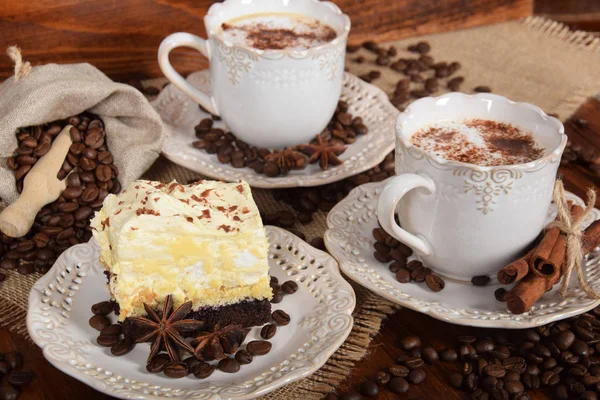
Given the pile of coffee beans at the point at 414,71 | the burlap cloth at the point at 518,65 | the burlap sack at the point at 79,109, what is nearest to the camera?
the burlap sack at the point at 79,109

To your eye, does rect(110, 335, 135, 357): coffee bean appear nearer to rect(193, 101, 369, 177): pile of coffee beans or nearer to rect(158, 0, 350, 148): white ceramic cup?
rect(193, 101, 369, 177): pile of coffee beans

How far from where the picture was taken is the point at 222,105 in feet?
8.07

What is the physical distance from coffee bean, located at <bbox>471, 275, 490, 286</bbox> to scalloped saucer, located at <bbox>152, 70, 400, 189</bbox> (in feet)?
1.79

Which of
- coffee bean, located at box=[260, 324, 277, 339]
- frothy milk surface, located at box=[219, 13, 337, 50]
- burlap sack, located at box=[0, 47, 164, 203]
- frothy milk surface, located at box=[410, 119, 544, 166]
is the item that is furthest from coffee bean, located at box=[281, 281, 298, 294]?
frothy milk surface, located at box=[219, 13, 337, 50]

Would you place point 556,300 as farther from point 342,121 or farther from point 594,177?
point 342,121

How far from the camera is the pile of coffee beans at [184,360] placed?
5.45ft

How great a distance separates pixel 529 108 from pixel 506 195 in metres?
0.33

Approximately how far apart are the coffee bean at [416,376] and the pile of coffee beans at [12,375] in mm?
840

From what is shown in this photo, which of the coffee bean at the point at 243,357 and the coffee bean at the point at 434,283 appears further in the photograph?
the coffee bean at the point at 434,283

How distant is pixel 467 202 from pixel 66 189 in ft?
3.69

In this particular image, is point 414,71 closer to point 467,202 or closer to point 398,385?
point 467,202

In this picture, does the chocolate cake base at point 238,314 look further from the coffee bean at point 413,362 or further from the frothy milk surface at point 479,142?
the frothy milk surface at point 479,142

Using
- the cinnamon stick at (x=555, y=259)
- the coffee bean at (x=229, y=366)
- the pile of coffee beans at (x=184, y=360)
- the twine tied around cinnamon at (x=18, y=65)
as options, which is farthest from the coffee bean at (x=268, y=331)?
the twine tied around cinnamon at (x=18, y=65)

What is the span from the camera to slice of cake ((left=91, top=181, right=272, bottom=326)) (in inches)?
66.6
